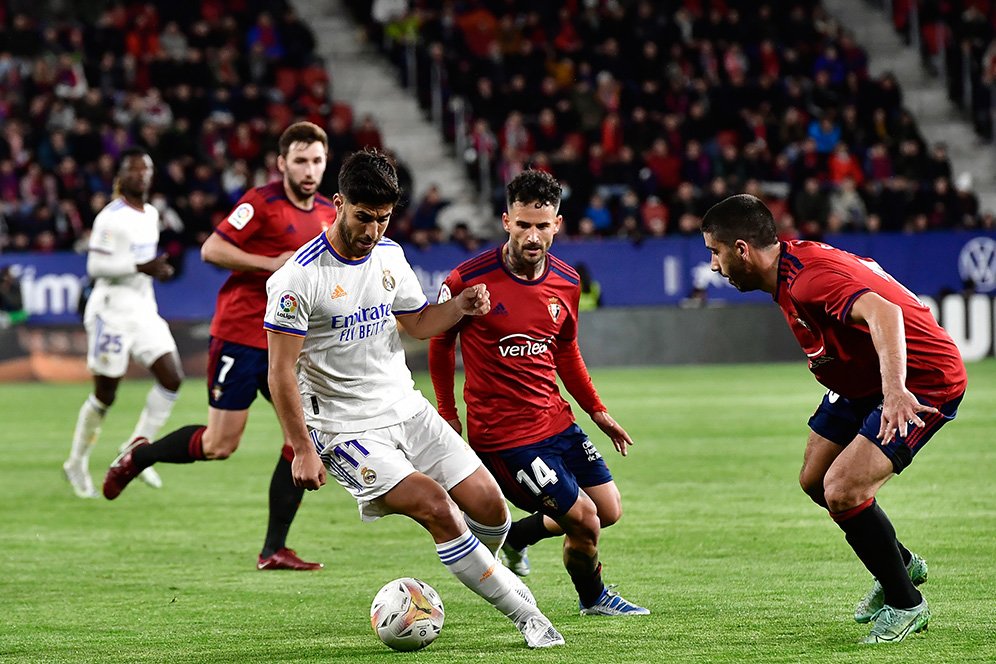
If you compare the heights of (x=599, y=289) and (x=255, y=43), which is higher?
(x=255, y=43)

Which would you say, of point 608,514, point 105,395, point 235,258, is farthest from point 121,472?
point 608,514

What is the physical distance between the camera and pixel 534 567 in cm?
826

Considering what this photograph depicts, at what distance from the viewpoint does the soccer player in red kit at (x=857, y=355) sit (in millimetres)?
6020

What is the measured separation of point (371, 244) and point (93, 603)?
244 cm

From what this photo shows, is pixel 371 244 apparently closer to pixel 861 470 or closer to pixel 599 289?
pixel 861 470

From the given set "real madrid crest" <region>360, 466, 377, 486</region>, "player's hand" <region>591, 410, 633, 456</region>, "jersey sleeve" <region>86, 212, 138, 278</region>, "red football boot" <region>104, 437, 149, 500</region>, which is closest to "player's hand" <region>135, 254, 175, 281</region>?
"jersey sleeve" <region>86, 212, 138, 278</region>

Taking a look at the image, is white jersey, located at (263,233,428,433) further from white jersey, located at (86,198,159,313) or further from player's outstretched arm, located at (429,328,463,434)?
white jersey, located at (86,198,159,313)

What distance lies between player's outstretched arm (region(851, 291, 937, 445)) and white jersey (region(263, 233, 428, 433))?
6.18 ft

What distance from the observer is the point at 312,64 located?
2822 centimetres

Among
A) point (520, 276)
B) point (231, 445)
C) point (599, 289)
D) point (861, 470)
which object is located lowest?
point (599, 289)

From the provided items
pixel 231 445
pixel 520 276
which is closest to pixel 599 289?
pixel 231 445

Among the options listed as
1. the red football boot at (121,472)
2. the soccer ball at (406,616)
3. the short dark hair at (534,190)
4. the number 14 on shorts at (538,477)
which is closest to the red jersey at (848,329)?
the short dark hair at (534,190)

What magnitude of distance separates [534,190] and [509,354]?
0.78m

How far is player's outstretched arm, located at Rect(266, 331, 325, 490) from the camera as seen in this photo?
591 centimetres
